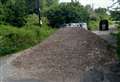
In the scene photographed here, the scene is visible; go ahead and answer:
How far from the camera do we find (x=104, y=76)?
Answer: 10406mm

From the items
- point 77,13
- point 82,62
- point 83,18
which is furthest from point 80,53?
point 83,18

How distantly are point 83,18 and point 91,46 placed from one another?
135ft

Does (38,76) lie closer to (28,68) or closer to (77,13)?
(28,68)

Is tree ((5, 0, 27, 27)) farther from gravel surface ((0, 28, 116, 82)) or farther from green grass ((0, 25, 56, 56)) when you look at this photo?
gravel surface ((0, 28, 116, 82))

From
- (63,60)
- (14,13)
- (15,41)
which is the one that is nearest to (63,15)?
(14,13)

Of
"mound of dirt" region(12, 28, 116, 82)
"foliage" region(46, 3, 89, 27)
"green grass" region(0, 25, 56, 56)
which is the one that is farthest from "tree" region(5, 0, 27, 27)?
"mound of dirt" region(12, 28, 116, 82)

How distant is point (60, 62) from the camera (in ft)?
42.0

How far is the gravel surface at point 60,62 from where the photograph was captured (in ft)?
35.3

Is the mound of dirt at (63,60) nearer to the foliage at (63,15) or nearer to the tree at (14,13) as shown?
the tree at (14,13)

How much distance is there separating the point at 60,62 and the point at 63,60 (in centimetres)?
33

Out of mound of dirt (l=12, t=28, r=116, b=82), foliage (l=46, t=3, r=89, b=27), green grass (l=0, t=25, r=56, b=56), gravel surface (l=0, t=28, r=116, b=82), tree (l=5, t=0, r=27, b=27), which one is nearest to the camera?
gravel surface (l=0, t=28, r=116, b=82)

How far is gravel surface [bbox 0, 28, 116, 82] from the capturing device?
35.3 ft

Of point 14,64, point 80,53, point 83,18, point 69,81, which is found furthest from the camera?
point 83,18

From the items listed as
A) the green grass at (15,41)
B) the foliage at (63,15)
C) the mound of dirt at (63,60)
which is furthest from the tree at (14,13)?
the mound of dirt at (63,60)
